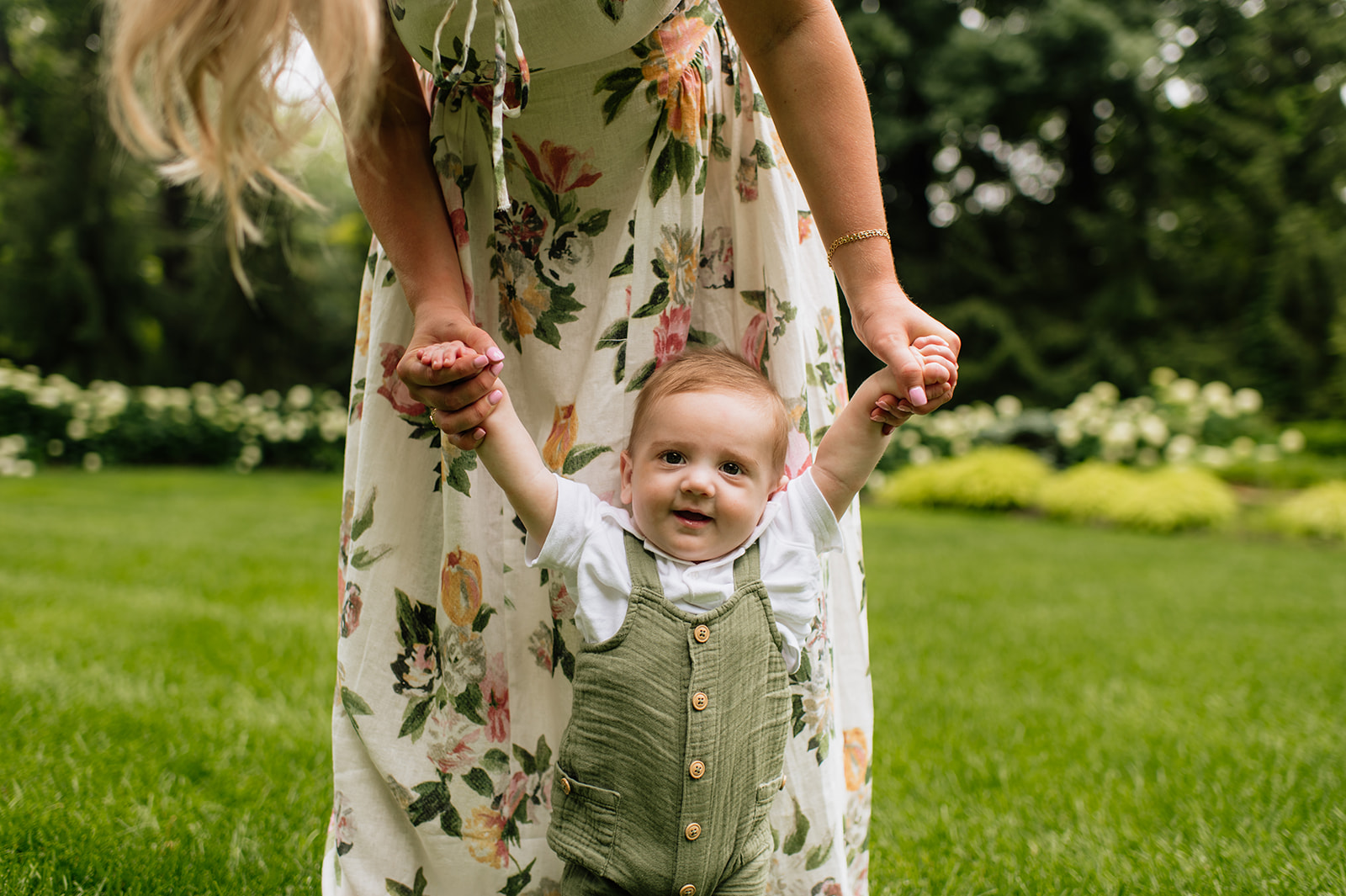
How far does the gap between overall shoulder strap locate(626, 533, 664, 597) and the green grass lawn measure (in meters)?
0.95

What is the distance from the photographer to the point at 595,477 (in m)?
1.26

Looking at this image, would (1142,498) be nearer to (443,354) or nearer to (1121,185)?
(443,354)

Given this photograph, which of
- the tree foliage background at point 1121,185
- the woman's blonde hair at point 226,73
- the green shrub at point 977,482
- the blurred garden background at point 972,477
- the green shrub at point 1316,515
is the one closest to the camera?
the woman's blonde hair at point 226,73

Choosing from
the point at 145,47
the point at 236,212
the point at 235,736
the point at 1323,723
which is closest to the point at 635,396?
the point at 236,212

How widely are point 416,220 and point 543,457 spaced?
36 centimetres

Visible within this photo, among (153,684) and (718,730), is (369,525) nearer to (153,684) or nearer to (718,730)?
(718,730)

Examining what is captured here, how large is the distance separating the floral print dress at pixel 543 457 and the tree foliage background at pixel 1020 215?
1133 centimetres

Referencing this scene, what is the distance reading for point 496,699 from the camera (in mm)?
1328

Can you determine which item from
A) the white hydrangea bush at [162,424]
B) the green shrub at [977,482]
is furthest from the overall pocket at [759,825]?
the white hydrangea bush at [162,424]

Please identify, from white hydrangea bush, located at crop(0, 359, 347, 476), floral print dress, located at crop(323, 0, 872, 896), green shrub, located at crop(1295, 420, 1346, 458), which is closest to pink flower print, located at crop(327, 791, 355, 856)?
floral print dress, located at crop(323, 0, 872, 896)

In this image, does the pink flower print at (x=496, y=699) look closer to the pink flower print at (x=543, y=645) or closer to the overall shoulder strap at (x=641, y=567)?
the pink flower print at (x=543, y=645)

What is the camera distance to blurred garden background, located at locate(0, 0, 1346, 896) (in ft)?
6.41

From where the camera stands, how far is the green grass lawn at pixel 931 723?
1738 mm

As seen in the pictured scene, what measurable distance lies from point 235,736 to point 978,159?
47.4 ft
